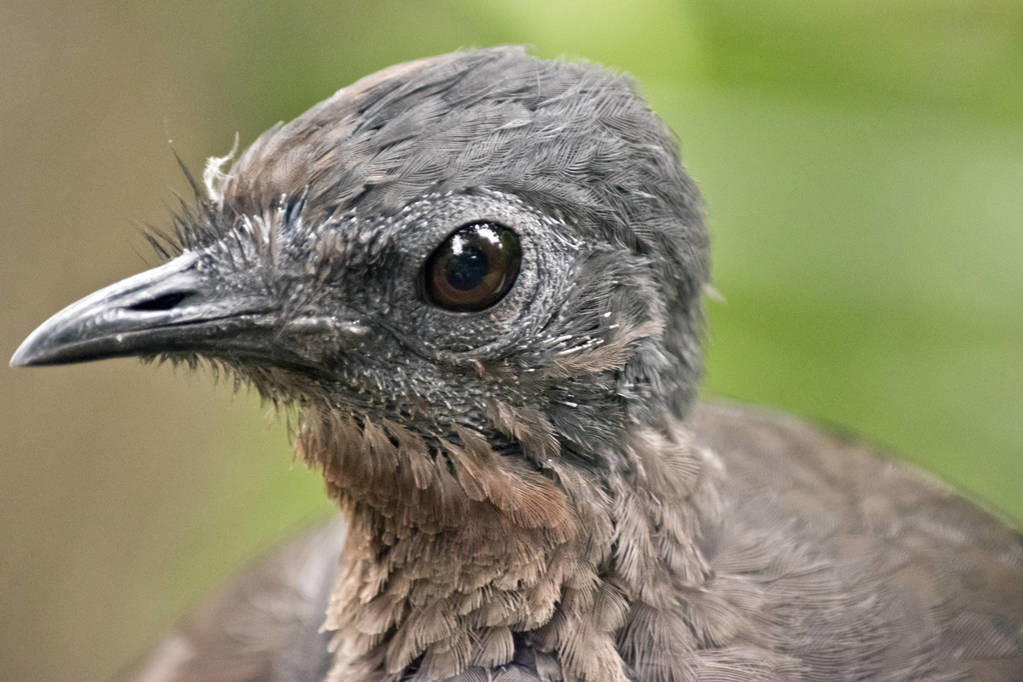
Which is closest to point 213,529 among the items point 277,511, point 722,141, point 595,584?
point 277,511

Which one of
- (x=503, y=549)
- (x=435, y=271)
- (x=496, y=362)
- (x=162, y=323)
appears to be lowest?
(x=503, y=549)

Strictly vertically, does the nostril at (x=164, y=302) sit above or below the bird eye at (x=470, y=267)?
below

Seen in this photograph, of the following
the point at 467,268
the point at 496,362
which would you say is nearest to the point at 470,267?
the point at 467,268

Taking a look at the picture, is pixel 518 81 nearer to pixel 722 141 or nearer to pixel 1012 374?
pixel 722 141

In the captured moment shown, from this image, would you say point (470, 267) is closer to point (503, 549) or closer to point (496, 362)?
point (496, 362)

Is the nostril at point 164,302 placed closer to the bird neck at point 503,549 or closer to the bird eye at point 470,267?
the bird neck at point 503,549

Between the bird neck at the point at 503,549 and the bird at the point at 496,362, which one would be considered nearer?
the bird at the point at 496,362

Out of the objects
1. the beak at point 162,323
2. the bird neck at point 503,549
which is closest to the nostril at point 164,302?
the beak at point 162,323
